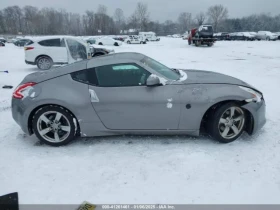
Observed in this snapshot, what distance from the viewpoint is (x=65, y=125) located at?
346 cm

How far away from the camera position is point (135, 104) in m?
3.28

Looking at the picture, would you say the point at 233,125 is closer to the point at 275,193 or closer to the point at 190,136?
the point at 190,136

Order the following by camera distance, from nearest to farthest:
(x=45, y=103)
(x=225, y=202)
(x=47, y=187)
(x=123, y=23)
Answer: (x=225, y=202)
(x=47, y=187)
(x=45, y=103)
(x=123, y=23)

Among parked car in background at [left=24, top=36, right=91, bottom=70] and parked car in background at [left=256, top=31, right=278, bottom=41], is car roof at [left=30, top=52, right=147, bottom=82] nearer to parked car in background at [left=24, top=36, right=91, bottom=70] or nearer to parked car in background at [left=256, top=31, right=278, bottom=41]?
parked car in background at [left=24, top=36, right=91, bottom=70]

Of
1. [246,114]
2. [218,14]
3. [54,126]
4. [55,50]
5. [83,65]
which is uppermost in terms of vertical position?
[218,14]

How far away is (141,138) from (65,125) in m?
1.19

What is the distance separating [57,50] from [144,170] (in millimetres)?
9109

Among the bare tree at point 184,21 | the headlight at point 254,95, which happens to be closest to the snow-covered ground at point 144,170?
the headlight at point 254,95

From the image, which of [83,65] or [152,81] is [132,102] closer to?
[152,81]

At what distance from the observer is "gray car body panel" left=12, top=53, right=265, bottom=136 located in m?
3.28

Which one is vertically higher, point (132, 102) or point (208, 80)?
point (208, 80)

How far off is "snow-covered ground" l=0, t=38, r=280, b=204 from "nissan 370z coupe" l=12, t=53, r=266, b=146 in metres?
0.24

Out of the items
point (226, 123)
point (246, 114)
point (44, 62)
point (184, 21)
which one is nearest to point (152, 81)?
point (226, 123)

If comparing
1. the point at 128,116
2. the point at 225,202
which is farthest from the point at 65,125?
the point at 225,202
